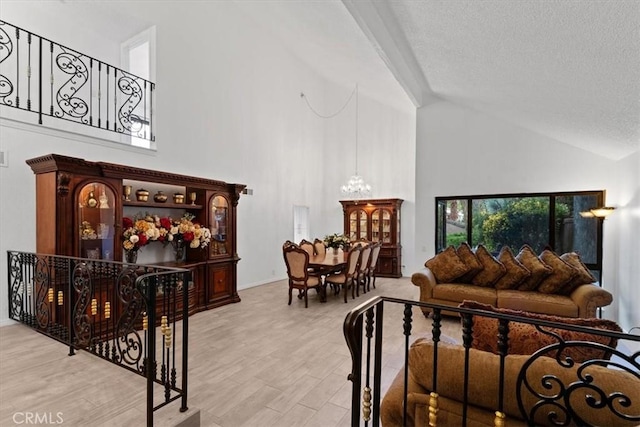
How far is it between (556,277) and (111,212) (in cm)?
604

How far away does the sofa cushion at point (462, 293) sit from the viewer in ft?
13.9

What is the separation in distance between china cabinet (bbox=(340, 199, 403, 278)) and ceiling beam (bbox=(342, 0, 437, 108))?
3604mm

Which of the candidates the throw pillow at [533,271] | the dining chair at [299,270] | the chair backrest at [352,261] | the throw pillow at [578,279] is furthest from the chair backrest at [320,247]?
the throw pillow at [578,279]

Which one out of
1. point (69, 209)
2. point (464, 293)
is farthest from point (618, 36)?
point (69, 209)

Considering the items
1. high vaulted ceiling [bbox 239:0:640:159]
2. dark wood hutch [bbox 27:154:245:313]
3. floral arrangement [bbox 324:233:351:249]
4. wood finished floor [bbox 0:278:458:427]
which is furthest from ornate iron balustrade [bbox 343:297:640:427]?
floral arrangement [bbox 324:233:351:249]

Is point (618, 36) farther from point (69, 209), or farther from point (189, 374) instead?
point (69, 209)

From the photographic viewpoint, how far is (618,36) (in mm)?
1823

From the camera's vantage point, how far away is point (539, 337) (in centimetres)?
160

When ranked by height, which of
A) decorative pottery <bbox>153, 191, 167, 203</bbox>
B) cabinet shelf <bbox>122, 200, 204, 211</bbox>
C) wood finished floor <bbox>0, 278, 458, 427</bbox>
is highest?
decorative pottery <bbox>153, 191, 167, 203</bbox>

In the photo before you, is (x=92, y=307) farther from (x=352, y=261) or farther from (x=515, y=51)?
(x=515, y=51)

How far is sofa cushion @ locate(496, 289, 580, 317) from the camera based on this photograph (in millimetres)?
3836

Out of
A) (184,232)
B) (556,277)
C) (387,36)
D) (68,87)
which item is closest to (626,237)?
(556,277)

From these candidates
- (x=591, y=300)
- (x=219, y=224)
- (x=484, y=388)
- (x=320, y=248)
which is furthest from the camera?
(x=320, y=248)

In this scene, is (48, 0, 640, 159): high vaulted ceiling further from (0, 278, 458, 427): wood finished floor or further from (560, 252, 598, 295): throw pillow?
(0, 278, 458, 427): wood finished floor
